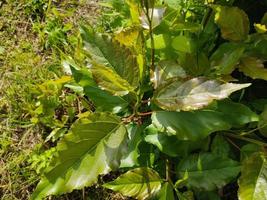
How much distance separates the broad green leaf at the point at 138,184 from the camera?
1.34 meters

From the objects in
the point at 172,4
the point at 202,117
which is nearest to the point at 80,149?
the point at 202,117

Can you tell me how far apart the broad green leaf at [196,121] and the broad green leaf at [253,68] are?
0.12 metres

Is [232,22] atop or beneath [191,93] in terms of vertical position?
atop

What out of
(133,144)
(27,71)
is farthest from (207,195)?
(27,71)

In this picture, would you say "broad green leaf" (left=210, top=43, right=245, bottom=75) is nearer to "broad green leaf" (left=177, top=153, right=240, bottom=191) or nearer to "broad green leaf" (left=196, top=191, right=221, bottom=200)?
"broad green leaf" (left=177, top=153, right=240, bottom=191)

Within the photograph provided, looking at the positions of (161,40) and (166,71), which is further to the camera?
(161,40)

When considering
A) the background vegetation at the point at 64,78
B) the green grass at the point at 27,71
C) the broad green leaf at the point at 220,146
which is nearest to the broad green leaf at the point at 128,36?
the background vegetation at the point at 64,78

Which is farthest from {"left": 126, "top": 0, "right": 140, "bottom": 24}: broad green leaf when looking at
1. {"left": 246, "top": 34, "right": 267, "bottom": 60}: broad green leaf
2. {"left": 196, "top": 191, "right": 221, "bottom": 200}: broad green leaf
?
{"left": 196, "top": 191, "right": 221, "bottom": 200}: broad green leaf

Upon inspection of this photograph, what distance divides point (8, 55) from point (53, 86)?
1.69ft

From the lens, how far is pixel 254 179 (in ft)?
4.15

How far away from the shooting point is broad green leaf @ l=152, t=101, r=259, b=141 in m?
1.26

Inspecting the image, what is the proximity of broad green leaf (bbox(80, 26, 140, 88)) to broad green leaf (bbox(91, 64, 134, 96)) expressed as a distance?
22 millimetres

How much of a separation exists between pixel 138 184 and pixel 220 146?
1.05ft

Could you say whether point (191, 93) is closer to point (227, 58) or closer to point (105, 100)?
point (227, 58)
